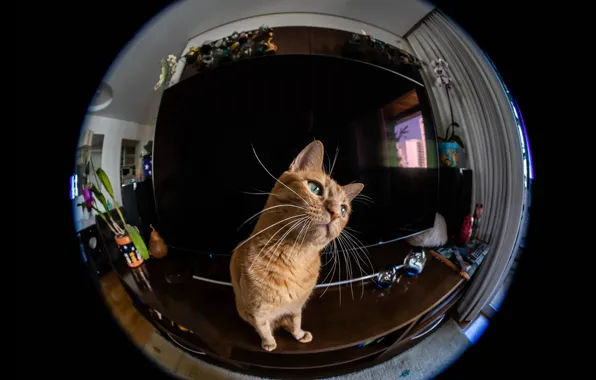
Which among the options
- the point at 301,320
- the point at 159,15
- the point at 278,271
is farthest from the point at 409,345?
the point at 159,15

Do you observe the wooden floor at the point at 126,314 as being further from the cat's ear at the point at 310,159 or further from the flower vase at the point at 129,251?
the cat's ear at the point at 310,159

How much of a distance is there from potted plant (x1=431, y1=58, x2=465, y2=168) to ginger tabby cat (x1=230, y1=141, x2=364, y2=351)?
7.6 inches

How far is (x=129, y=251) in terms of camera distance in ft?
Answer: 1.75

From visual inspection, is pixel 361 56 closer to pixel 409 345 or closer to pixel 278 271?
pixel 278 271

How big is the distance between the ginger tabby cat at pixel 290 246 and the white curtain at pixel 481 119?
264 millimetres

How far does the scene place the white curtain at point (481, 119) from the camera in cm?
49

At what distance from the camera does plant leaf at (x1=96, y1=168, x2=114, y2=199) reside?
1.60ft

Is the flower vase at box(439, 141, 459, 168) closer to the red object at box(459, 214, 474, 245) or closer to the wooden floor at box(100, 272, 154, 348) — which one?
the red object at box(459, 214, 474, 245)

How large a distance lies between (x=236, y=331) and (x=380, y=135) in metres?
→ 0.52

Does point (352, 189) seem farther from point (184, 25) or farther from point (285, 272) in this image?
point (184, 25)

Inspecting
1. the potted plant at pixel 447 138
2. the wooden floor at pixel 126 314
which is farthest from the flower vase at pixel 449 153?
the wooden floor at pixel 126 314

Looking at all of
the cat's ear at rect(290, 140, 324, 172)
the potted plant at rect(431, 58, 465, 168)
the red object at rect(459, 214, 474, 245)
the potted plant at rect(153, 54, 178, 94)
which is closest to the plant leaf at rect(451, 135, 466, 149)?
the potted plant at rect(431, 58, 465, 168)

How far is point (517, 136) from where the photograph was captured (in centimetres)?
52

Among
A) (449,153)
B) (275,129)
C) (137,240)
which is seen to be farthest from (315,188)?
(137,240)
